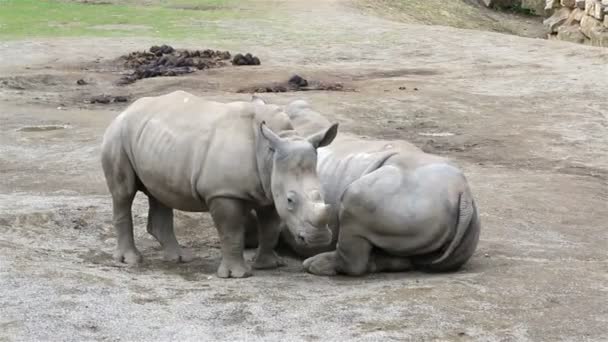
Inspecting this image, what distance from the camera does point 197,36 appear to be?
20031 millimetres

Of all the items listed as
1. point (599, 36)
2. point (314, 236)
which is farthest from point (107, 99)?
point (599, 36)

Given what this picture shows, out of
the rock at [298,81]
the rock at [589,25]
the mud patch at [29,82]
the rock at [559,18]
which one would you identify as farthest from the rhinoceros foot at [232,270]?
the rock at [559,18]

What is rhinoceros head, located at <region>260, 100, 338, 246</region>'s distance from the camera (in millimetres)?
5465

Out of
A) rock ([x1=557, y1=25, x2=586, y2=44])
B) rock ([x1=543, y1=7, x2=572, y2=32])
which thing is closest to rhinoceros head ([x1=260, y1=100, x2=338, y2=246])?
rock ([x1=557, y1=25, x2=586, y2=44])

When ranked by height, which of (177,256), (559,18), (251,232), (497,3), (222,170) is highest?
(222,170)

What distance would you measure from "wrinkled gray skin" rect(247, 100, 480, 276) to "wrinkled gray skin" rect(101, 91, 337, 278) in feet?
1.00

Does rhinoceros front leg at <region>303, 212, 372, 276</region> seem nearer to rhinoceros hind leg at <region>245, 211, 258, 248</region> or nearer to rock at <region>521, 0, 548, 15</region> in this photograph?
rhinoceros hind leg at <region>245, 211, 258, 248</region>

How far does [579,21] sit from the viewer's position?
24469mm

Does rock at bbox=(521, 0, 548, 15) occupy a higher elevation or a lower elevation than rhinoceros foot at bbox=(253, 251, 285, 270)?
lower

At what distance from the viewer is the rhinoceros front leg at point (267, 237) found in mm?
6207

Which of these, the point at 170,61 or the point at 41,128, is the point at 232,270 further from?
the point at 170,61

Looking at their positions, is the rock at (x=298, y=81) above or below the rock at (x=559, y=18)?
above

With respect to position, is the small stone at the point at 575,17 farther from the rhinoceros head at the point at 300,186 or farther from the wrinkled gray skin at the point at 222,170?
the rhinoceros head at the point at 300,186

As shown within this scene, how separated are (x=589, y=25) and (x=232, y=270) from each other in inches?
735
